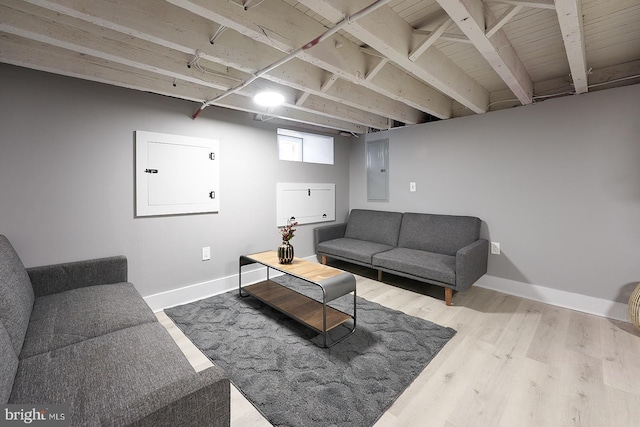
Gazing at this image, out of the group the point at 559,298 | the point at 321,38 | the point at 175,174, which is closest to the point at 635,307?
the point at 559,298

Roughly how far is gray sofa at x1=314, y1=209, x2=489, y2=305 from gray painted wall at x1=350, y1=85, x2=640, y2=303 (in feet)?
0.83

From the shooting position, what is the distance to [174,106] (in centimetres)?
269

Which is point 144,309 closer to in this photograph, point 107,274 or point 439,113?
point 107,274

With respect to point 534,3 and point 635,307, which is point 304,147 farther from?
point 635,307

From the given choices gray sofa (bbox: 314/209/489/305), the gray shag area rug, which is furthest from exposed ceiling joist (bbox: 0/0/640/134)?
the gray shag area rug

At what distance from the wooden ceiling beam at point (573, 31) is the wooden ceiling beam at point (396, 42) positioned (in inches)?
30.0

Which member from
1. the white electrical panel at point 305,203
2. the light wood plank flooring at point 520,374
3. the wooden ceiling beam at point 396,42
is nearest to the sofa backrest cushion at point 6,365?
the light wood plank flooring at point 520,374

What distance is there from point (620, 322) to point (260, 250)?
3.57 m

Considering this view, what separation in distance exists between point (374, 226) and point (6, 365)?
354 centimetres

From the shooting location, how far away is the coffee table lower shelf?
2121 mm

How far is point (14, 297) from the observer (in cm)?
140

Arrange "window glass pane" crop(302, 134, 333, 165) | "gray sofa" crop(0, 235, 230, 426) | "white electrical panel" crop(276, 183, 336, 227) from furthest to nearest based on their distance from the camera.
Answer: "window glass pane" crop(302, 134, 333, 165)
"white electrical panel" crop(276, 183, 336, 227)
"gray sofa" crop(0, 235, 230, 426)

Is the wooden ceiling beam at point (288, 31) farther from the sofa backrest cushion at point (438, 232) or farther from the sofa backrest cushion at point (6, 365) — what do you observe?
the sofa backrest cushion at point (438, 232)

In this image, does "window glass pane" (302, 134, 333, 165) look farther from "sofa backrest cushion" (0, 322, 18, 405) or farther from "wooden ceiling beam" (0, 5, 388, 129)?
"sofa backrest cushion" (0, 322, 18, 405)
